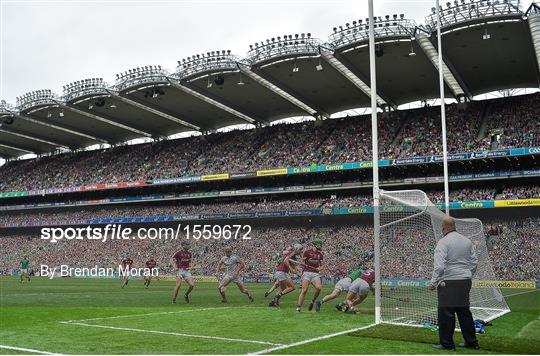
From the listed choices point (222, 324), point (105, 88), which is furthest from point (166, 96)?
point (222, 324)

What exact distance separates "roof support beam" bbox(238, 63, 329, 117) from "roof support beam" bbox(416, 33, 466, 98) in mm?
12394

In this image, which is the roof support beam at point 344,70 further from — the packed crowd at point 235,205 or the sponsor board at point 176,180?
the sponsor board at point 176,180

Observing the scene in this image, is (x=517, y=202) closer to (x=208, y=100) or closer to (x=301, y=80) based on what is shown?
(x=301, y=80)

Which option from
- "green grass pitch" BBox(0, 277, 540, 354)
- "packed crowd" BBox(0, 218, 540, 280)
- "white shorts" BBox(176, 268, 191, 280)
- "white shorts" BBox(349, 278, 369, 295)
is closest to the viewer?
"green grass pitch" BBox(0, 277, 540, 354)

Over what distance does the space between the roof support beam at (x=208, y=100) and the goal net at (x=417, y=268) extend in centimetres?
3163

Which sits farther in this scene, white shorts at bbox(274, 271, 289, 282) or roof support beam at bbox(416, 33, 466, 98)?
roof support beam at bbox(416, 33, 466, 98)

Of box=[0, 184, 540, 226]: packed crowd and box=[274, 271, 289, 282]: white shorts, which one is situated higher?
box=[0, 184, 540, 226]: packed crowd

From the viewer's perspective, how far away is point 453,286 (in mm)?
8711

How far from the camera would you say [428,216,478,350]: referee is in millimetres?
8617

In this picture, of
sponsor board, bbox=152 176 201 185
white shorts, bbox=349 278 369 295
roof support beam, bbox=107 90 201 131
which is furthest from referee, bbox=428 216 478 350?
sponsor board, bbox=152 176 201 185

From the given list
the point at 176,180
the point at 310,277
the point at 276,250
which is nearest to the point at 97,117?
the point at 176,180

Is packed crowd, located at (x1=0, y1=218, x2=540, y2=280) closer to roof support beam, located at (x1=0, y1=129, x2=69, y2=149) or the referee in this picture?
the referee

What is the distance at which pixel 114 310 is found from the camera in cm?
1488

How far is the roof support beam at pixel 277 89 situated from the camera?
44250 mm
